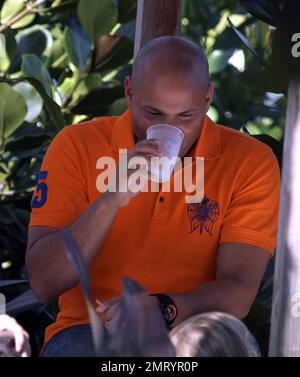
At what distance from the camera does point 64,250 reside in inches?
98.7

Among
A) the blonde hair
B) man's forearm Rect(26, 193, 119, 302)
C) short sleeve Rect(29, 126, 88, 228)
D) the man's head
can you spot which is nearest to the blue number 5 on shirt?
short sleeve Rect(29, 126, 88, 228)

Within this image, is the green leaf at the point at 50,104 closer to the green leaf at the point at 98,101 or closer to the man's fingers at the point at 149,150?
the green leaf at the point at 98,101

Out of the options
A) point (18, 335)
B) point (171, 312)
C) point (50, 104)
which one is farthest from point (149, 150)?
point (50, 104)

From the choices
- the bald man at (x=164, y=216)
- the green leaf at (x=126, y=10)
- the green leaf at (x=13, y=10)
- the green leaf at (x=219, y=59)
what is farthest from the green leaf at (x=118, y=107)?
the bald man at (x=164, y=216)

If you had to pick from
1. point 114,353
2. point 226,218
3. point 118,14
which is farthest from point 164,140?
point 118,14

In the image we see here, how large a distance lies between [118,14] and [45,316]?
4.60 ft

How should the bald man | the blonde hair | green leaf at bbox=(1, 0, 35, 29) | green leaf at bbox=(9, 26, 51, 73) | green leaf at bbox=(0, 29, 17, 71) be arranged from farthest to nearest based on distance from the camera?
1. green leaf at bbox=(9, 26, 51, 73)
2. green leaf at bbox=(1, 0, 35, 29)
3. green leaf at bbox=(0, 29, 17, 71)
4. the bald man
5. the blonde hair

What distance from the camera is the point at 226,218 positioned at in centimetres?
273

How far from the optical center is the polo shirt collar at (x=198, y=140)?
2803 millimetres

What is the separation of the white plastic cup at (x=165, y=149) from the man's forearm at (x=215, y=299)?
286mm

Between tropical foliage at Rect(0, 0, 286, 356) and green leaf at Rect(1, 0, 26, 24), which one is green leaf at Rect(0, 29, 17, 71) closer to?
tropical foliage at Rect(0, 0, 286, 356)

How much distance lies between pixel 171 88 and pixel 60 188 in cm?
38

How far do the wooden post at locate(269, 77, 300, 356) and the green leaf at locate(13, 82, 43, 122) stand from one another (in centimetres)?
202

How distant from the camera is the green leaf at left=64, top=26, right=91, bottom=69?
405cm
